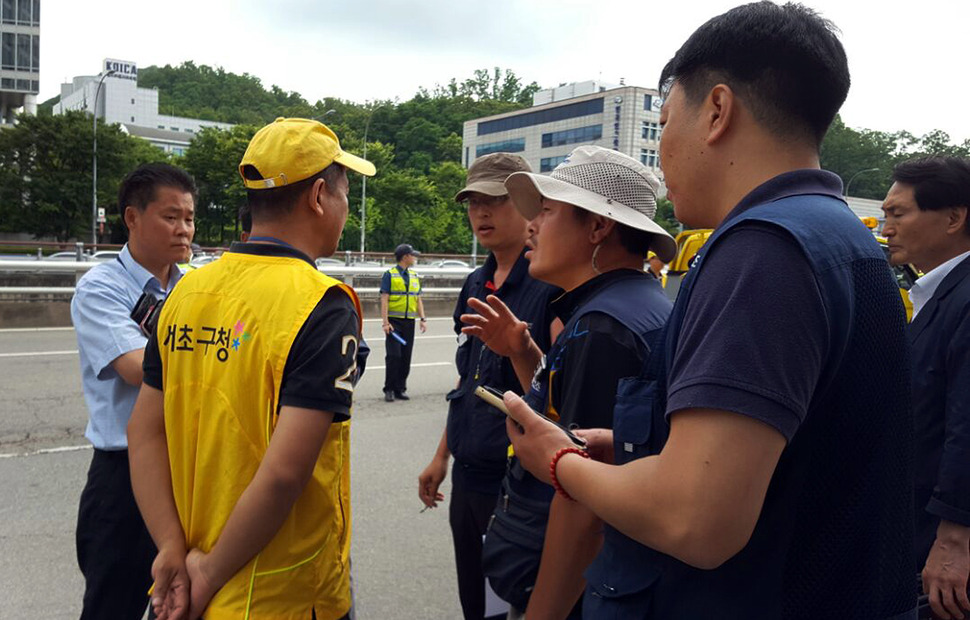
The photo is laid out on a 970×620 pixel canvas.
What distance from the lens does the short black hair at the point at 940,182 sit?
273cm

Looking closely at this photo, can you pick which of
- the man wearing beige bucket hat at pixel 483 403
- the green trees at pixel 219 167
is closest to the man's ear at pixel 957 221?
the man wearing beige bucket hat at pixel 483 403

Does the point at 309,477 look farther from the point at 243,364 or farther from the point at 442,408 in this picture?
the point at 442,408

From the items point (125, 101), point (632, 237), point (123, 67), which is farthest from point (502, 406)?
point (123, 67)

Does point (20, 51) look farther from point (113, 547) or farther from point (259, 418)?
point (259, 418)

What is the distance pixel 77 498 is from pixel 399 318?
16.3 ft

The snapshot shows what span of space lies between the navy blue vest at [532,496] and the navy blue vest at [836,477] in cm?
61

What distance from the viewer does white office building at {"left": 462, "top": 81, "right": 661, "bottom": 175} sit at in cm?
7425

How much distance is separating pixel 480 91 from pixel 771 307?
132 metres

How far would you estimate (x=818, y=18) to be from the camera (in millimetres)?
1247

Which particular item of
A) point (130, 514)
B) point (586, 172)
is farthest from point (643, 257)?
point (130, 514)

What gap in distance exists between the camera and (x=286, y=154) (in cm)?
189

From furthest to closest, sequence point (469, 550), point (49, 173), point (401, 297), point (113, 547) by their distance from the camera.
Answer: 1. point (49, 173)
2. point (401, 297)
3. point (469, 550)
4. point (113, 547)

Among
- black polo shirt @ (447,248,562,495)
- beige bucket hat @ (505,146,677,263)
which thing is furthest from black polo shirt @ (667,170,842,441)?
black polo shirt @ (447,248,562,495)

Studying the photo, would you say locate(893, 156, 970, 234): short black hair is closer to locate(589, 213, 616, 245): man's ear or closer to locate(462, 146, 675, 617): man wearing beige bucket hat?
locate(462, 146, 675, 617): man wearing beige bucket hat
